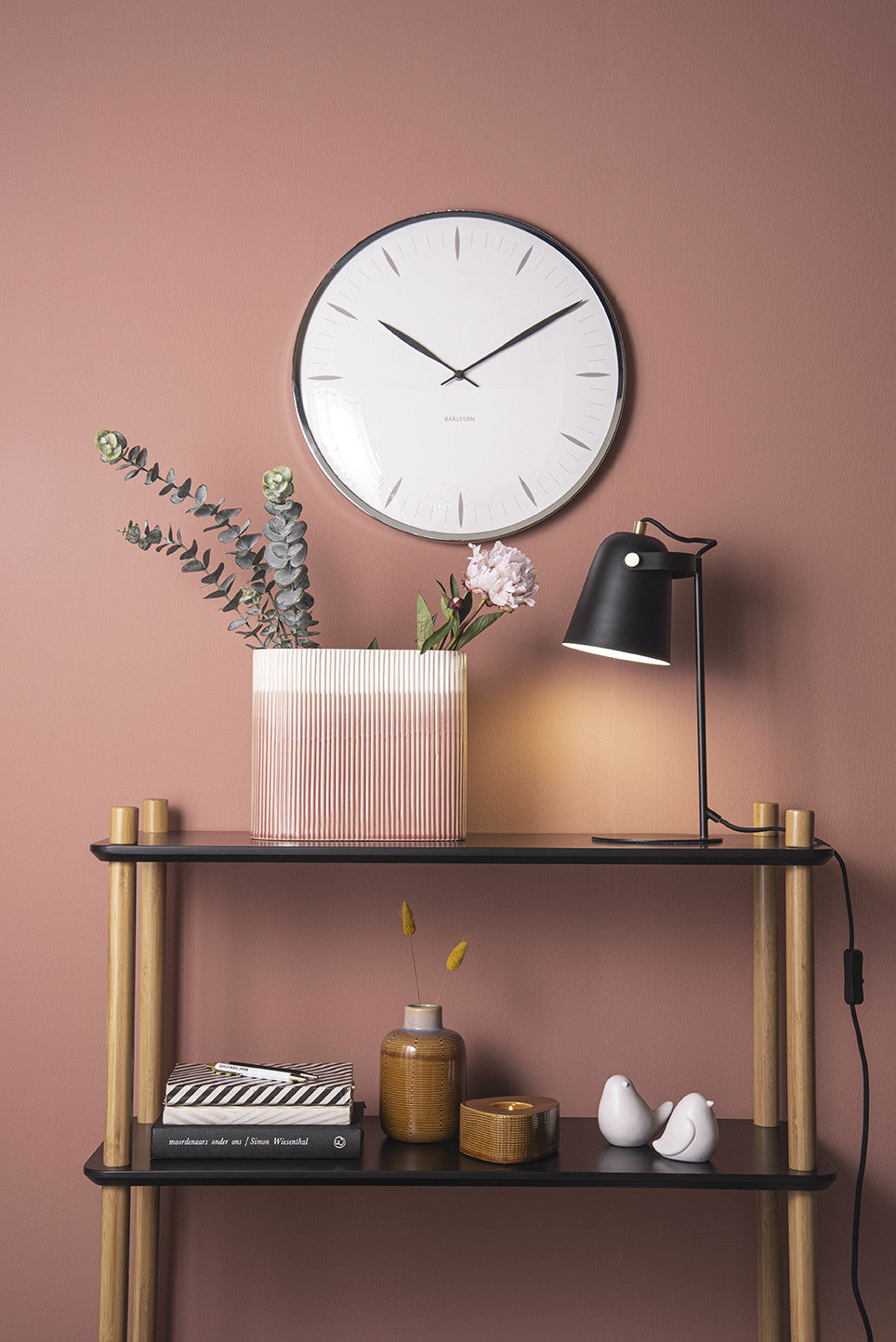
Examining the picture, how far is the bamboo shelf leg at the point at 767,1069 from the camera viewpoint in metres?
1.50

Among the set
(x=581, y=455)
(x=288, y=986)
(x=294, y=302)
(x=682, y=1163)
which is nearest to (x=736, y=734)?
(x=581, y=455)

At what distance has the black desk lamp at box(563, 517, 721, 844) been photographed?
142cm

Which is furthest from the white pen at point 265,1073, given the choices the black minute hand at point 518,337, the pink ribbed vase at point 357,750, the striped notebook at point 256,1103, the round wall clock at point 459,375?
the black minute hand at point 518,337

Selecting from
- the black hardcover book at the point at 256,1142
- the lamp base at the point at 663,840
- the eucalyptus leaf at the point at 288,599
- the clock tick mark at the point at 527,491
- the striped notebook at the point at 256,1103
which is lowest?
the black hardcover book at the point at 256,1142

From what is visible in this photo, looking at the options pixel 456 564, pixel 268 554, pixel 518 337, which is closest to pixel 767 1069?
pixel 456 564

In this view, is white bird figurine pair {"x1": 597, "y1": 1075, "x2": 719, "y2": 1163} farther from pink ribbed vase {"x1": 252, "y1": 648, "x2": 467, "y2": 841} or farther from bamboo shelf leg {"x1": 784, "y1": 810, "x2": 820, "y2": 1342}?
pink ribbed vase {"x1": 252, "y1": 648, "x2": 467, "y2": 841}

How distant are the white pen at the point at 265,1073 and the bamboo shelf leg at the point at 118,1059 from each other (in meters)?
0.13

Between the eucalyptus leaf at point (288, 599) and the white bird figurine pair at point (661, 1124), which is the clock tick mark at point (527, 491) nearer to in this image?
the eucalyptus leaf at point (288, 599)

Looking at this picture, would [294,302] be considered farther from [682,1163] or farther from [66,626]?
[682,1163]

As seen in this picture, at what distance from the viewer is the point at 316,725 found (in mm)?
1403

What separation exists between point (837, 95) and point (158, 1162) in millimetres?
1753

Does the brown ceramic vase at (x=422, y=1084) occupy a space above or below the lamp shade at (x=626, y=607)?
below

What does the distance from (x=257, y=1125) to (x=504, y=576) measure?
737 millimetres

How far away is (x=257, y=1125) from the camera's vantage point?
4.46 ft
